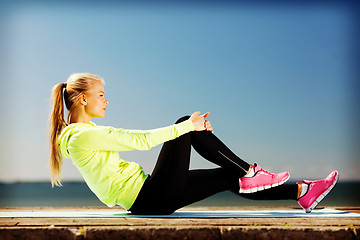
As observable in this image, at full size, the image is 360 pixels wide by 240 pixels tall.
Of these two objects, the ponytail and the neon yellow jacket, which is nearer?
the neon yellow jacket

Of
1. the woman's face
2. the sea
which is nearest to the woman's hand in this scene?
the woman's face

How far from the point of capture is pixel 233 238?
106 inches

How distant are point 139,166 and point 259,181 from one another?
89 centimetres

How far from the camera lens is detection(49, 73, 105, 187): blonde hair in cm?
328

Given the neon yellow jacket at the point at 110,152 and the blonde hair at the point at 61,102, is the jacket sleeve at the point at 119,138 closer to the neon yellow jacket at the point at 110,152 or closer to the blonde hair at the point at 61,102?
the neon yellow jacket at the point at 110,152

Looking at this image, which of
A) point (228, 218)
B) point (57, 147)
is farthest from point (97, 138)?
point (228, 218)

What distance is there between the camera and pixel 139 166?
338 centimetres

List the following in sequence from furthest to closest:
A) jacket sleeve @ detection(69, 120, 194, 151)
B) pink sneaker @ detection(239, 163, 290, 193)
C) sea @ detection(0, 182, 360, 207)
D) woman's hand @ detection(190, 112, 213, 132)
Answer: sea @ detection(0, 182, 360, 207)
pink sneaker @ detection(239, 163, 290, 193)
woman's hand @ detection(190, 112, 213, 132)
jacket sleeve @ detection(69, 120, 194, 151)

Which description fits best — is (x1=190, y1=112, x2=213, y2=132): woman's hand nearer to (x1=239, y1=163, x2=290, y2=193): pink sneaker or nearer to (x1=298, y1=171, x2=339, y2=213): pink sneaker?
(x1=239, y1=163, x2=290, y2=193): pink sneaker

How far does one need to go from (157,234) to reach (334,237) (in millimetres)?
1065

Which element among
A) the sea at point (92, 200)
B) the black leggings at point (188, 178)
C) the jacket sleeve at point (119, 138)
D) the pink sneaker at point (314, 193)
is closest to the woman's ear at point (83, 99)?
the jacket sleeve at point (119, 138)

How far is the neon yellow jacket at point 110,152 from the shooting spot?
3.05 m

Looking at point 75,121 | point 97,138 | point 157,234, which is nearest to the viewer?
point 157,234

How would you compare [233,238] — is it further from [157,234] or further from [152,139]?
[152,139]
